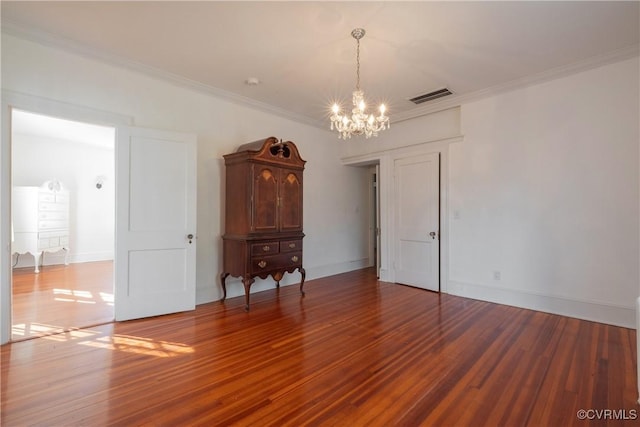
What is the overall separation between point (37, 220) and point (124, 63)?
468 centimetres

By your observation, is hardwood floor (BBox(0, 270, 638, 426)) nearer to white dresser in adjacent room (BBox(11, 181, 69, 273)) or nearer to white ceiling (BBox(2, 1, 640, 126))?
white ceiling (BBox(2, 1, 640, 126))

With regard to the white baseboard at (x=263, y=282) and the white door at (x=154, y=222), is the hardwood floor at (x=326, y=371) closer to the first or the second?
the white door at (x=154, y=222)

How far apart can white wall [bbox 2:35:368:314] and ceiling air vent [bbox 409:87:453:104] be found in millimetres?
1880

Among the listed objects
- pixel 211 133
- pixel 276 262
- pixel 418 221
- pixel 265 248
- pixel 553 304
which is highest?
pixel 211 133

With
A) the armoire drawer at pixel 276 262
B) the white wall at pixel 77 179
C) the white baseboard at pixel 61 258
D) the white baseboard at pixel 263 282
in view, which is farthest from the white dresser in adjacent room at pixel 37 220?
the armoire drawer at pixel 276 262

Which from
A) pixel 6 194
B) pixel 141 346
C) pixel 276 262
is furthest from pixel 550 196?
pixel 6 194

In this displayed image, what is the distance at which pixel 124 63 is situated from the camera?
3324 millimetres

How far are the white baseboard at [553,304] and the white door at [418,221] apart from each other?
472mm

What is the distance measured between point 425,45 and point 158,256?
3.72 metres

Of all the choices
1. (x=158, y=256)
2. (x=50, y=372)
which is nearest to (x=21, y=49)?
(x=158, y=256)

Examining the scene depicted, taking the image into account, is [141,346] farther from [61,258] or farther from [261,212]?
[61,258]

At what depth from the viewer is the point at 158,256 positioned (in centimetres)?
349

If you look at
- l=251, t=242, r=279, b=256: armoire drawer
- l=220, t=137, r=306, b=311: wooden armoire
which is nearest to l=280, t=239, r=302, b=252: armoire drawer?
l=220, t=137, r=306, b=311: wooden armoire

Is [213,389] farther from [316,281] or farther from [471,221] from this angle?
[471,221]
